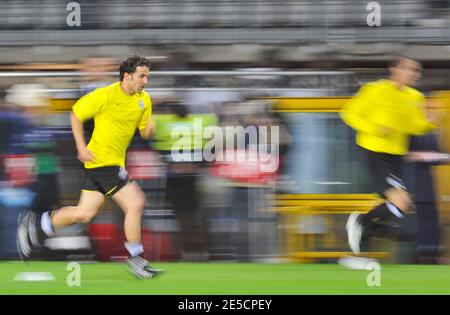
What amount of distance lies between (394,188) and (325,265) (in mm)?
1123

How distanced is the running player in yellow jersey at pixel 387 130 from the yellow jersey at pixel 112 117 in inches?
71.9

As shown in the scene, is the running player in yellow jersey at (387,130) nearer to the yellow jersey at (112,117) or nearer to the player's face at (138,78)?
the yellow jersey at (112,117)

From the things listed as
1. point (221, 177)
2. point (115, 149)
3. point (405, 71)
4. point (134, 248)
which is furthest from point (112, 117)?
point (405, 71)

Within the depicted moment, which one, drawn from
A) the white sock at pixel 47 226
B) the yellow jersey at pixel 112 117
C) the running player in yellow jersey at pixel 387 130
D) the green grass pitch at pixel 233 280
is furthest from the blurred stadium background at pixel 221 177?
the yellow jersey at pixel 112 117

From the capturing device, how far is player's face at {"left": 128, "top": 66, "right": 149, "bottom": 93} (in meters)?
9.78

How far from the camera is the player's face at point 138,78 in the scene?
9781 millimetres

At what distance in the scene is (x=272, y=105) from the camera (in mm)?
11984

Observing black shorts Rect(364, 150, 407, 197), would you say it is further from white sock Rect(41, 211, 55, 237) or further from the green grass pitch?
white sock Rect(41, 211, 55, 237)

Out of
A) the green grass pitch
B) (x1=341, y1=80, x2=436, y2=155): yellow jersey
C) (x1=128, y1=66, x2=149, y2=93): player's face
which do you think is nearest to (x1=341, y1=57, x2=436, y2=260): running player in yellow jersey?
(x1=341, y1=80, x2=436, y2=155): yellow jersey

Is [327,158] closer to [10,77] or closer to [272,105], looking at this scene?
[272,105]

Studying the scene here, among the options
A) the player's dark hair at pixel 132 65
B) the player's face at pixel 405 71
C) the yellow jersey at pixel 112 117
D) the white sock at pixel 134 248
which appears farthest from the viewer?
the player's face at pixel 405 71

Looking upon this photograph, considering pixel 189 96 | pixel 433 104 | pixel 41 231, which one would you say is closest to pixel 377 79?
pixel 433 104

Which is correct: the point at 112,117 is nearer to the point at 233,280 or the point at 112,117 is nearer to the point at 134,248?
the point at 134,248

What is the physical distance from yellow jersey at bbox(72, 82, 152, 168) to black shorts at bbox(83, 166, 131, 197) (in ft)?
0.16
